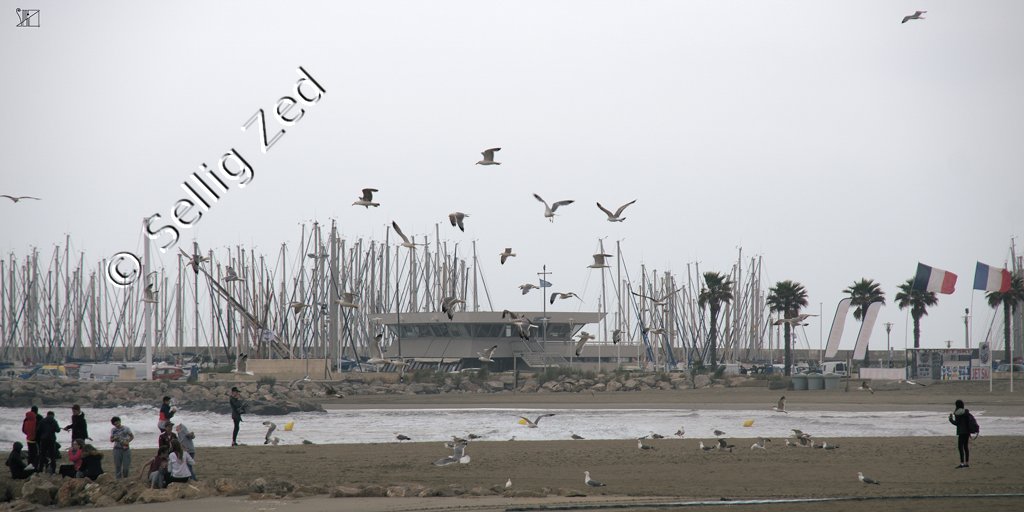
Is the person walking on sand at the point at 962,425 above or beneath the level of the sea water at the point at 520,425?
above

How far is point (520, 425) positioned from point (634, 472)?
716 inches

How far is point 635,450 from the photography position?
92.3 ft

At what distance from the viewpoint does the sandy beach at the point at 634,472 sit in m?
17.7

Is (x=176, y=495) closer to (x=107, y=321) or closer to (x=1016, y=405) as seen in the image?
(x=1016, y=405)

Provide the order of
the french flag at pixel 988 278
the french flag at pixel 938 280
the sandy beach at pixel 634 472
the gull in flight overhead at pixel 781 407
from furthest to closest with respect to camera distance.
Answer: the french flag at pixel 938 280 → the french flag at pixel 988 278 → the gull in flight overhead at pixel 781 407 → the sandy beach at pixel 634 472

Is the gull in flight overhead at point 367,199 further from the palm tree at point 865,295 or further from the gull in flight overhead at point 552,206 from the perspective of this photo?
the palm tree at point 865,295

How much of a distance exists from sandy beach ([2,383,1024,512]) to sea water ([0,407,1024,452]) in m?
2.48

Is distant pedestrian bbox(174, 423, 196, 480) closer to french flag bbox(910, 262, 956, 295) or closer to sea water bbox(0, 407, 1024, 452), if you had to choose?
sea water bbox(0, 407, 1024, 452)

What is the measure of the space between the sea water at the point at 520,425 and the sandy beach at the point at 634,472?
2.48 meters

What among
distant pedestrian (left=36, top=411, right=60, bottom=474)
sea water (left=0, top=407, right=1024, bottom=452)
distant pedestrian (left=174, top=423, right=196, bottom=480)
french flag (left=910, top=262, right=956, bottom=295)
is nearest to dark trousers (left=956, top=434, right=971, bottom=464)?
sea water (left=0, top=407, right=1024, bottom=452)

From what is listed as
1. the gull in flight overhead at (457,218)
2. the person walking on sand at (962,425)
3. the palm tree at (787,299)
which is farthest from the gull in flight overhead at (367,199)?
the palm tree at (787,299)

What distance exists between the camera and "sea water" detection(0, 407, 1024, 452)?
114ft

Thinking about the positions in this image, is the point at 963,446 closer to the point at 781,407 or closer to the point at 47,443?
the point at 47,443

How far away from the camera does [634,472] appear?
908 inches
